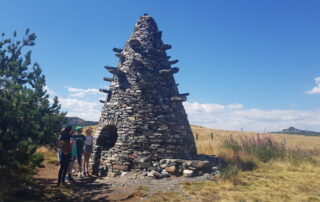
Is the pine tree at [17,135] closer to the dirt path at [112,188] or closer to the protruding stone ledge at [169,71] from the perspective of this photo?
the dirt path at [112,188]

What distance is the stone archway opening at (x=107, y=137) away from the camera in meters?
10.1

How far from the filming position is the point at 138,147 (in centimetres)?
888

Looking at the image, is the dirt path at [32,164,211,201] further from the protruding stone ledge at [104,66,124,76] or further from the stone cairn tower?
the protruding stone ledge at [104,66,124,76]

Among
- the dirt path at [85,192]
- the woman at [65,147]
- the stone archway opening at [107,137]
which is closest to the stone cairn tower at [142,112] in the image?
the stone archway opening at [107,137]

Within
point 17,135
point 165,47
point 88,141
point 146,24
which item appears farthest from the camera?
point 146,24

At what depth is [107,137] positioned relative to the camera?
10484 millimetres

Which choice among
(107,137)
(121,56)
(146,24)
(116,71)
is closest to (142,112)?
(116,71)

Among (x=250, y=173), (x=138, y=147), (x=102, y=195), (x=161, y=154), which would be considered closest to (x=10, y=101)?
(x=102, y=195)

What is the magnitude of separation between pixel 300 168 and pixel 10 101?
11363 mm

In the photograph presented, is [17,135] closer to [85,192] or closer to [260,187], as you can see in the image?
[85,192]

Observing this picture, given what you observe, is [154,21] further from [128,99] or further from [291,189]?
[291,189]

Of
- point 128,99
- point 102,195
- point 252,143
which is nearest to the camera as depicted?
point 102,195

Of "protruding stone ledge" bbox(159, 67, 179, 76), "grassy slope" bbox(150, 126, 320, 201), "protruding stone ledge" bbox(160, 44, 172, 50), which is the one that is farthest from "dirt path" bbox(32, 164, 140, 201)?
"protruding stone ledge" bbox(160, 44, 172, 50)

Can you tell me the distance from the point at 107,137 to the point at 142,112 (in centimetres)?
230
